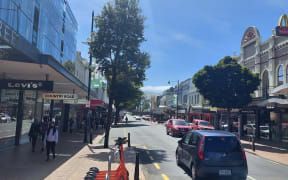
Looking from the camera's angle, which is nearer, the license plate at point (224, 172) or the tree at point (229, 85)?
the license plate at point (224, 172)

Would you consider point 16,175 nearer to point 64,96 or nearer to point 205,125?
point 64,96

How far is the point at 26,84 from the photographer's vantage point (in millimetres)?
11438

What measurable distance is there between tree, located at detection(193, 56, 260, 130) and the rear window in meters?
15.5

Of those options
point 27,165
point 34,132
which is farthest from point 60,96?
point 27,165

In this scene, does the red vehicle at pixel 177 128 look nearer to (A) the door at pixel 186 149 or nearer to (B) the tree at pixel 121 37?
(B) the tree at pixel 121 37

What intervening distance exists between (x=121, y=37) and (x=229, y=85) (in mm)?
12418

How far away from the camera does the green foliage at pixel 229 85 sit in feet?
75.0

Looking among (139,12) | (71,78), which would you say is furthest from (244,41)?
(71,78)

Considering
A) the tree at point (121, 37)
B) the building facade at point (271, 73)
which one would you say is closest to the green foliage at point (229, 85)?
the building facade at point (271, 73)

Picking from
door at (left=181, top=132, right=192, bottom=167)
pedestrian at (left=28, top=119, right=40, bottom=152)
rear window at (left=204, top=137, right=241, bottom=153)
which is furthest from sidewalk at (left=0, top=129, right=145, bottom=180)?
rear window at (left=204, top=137, right=241, bottom=153)

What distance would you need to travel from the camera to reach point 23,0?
68.4ft

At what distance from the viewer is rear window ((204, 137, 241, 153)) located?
25.6 ft

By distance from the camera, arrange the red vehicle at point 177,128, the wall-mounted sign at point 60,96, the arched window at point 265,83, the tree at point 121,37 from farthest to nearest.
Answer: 1. the arched window at point 265,83
2. the red vehicle at point 177,128
3. the tree at point 121,37
4. the wall-mounted sign at point 60,96

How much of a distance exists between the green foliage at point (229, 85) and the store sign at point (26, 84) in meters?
15.6
